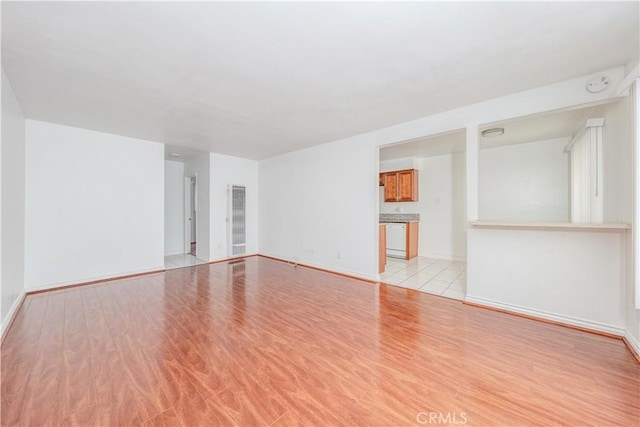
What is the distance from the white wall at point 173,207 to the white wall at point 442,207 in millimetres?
6143

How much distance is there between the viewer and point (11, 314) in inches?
102

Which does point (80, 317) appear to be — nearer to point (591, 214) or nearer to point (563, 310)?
point (563, 310)

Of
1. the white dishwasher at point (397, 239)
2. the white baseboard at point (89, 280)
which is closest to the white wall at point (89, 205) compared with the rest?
the white baseboard at point (89, 280)

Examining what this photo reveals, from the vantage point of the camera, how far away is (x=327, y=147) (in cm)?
482

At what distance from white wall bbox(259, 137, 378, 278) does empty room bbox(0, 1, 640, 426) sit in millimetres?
55

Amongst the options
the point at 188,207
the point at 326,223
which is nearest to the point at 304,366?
the point at 326,223

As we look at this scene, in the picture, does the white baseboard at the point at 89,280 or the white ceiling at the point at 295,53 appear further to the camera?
the white baseboard at the point at 89,280

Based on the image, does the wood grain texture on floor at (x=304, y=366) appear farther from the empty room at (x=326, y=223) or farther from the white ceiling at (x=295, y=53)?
the white ceiling at (x=295, y=53)

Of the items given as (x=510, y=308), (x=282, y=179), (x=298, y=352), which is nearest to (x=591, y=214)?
(x=510, y=308)

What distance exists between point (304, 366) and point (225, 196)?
469 cm

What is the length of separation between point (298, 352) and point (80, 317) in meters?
2.56

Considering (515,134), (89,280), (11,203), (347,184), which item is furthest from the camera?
(347,184)

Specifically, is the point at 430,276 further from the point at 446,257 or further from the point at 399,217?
the point at 399,217

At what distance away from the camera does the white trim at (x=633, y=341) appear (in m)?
1.93
